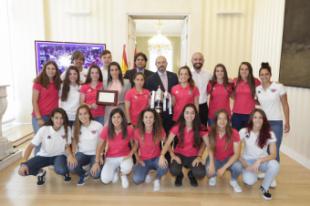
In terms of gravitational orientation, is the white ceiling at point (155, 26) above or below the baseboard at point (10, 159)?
above

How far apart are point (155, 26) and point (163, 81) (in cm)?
698

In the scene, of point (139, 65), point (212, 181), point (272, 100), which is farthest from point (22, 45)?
point (272, 100)

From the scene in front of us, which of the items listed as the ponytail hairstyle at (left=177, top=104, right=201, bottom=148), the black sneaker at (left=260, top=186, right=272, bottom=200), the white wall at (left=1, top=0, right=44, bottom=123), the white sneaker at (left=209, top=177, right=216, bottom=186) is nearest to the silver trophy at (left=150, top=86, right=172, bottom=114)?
the ponytail hairstyle at (left=177, top=104, right=201, bottom=148)

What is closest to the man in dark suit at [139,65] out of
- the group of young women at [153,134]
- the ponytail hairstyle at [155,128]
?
the group of young women at [153,134]

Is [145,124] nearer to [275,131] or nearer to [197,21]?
[275,131]

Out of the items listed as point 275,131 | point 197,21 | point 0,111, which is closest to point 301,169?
point 275,131

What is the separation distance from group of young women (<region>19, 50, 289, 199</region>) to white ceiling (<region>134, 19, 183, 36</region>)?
5.38 meters

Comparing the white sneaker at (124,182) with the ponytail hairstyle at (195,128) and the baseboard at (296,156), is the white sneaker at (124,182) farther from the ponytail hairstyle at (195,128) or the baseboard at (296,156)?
the baseboard at (296,156)

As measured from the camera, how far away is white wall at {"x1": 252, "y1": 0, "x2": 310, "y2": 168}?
357 centimetres

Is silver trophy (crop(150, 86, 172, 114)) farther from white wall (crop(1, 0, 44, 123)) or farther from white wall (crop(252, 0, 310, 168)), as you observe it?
white wall (crop(1, 0, 44, 123))

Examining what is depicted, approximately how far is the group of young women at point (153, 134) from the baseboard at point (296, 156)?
869 mm

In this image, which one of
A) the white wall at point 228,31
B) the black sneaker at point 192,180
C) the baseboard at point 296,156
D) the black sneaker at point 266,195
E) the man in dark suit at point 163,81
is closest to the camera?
the black sneaker at point 266,195

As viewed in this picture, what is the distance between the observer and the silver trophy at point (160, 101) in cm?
297

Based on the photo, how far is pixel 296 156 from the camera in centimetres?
371
